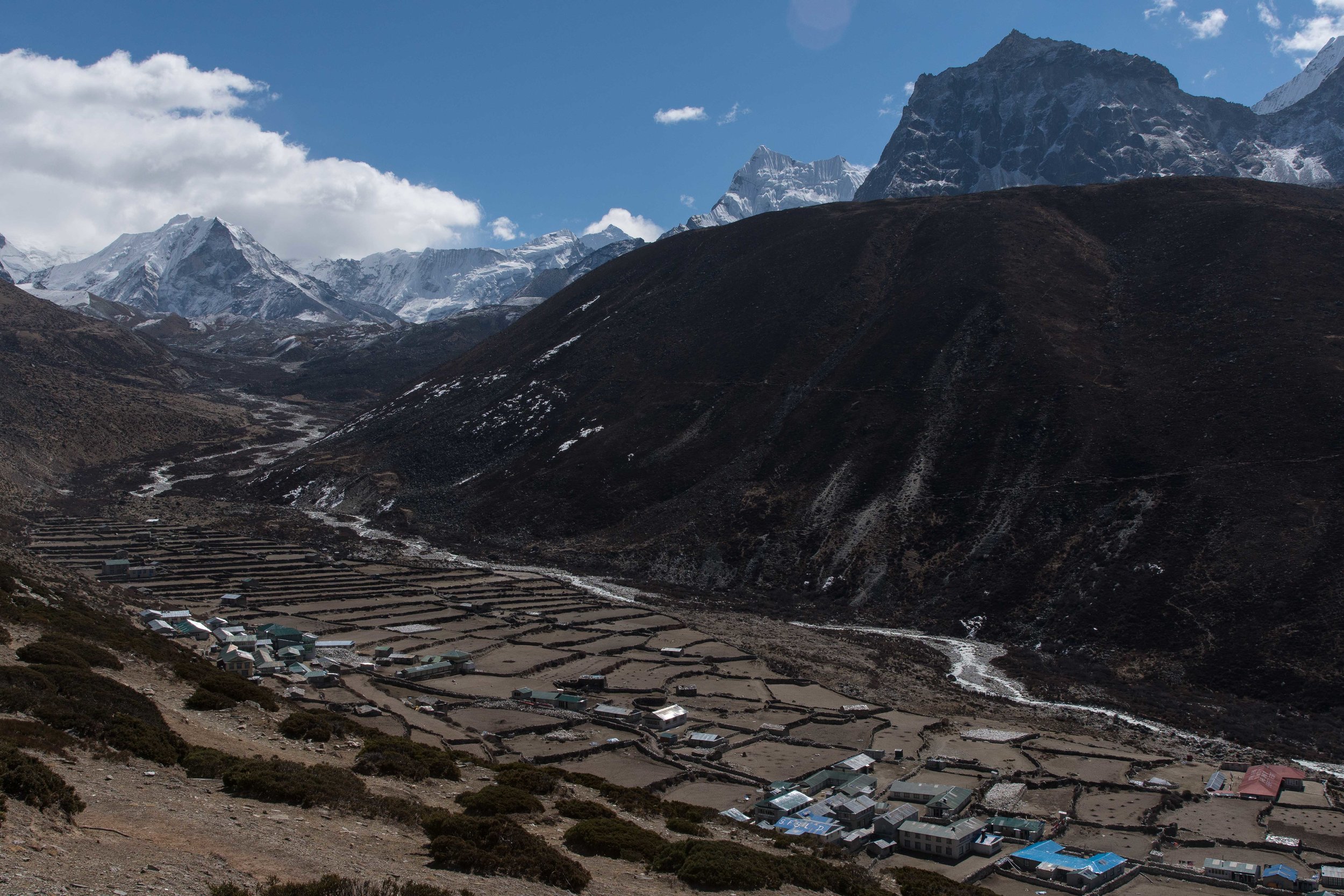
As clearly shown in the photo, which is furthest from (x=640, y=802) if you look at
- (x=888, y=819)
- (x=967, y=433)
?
(x=967, y=433)

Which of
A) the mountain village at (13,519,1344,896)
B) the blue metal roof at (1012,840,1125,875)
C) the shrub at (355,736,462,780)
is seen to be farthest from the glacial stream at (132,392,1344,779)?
the shrub at (355,736,462,780)

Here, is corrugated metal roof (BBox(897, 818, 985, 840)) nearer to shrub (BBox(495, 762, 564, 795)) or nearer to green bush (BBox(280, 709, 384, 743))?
shrub (BBox(495, 762, 564, 795))

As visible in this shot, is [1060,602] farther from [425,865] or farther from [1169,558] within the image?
[425,865]

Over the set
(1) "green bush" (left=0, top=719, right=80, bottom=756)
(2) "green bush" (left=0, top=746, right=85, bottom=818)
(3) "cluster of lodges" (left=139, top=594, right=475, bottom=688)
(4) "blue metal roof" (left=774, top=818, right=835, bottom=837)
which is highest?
(2) "green bush" (left=0, top=746, right=85, bottom=818)

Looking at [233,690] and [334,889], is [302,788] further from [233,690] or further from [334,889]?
[233,690]

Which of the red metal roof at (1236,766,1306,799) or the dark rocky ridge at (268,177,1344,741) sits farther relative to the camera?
the dark rocky ridge at (268,177,1344,741)

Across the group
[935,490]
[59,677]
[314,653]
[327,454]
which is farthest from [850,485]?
[327,454]
